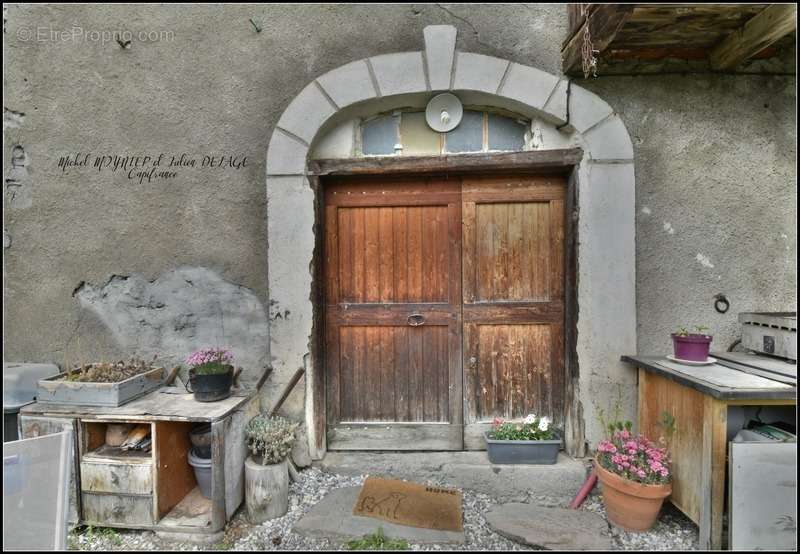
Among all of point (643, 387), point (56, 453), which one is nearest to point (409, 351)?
point (643, 387)

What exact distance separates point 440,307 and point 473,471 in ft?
4.04

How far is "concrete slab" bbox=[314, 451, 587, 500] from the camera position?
288 centimetres

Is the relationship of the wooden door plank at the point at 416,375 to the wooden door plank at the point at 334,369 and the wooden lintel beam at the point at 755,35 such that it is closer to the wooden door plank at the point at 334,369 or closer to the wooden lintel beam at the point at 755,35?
the wooden door plank at the point at 334,369

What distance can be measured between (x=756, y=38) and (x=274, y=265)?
3517 mm

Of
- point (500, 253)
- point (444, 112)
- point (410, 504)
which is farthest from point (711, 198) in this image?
point (410, 504)

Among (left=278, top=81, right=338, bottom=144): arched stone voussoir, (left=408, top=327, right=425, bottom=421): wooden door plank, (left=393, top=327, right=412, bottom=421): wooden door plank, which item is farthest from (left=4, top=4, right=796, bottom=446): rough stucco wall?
(left=408, top=327, right=425, bottom=421): wooden door plank

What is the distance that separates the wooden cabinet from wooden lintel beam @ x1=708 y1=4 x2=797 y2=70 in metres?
4.08

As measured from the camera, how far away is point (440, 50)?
2975mm

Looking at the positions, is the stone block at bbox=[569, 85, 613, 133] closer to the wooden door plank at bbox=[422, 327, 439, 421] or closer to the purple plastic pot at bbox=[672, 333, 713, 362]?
the purple plastic pot at bbox=[672, 333, 713, 362]

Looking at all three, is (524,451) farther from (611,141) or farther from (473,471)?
(611,141)

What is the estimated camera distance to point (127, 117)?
3145mm

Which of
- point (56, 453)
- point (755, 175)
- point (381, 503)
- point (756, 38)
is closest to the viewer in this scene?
point (56, 453)

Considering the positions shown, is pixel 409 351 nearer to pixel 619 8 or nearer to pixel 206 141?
pixel 206 141

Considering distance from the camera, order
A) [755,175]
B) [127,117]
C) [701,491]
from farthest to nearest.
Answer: [127,117] < [755,175] < [701,491]
